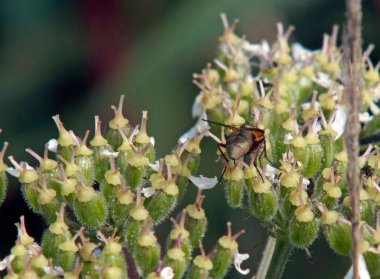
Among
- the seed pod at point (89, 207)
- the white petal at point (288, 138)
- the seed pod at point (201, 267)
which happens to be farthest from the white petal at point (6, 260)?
the white petal at point (288, 138)

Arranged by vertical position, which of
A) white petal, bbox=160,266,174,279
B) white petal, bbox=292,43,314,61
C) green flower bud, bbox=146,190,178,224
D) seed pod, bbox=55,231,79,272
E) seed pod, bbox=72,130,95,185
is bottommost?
white petal, bbox=160,266,174,279

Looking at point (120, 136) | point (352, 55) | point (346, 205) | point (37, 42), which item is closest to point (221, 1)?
point (37, 42)

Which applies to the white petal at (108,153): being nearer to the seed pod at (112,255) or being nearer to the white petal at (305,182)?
the seed pod at (112,255)

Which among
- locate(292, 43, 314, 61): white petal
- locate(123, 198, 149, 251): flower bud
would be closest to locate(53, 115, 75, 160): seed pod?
locate(123, 198, 149, 251): flower bud

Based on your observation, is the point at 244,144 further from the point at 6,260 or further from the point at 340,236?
the point at 6,260

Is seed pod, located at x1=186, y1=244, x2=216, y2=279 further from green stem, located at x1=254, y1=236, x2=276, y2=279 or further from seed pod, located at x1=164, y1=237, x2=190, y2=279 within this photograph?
green stem, located at x1=254, y1=236, x2=276, y2=279

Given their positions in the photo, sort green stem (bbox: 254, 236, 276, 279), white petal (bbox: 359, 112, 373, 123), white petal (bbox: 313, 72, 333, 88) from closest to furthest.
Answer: green stem (bbox: 254, 236, 276, 279), white petal (bbox: 359, 112, 373, 123), white petal (bbox: 313, 72, 333, 88)
